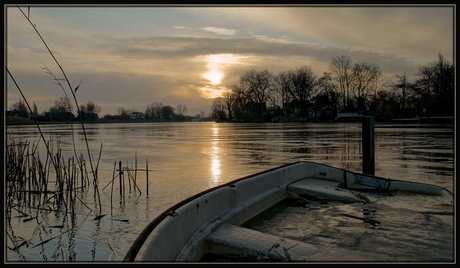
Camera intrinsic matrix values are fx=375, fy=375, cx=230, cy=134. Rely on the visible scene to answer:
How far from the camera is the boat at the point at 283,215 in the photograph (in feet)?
12.1

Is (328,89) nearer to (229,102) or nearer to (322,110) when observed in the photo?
(322,110)

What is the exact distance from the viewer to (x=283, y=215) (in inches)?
230

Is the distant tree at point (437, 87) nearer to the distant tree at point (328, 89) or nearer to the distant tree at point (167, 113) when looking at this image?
the distant tree at point (328, 89)

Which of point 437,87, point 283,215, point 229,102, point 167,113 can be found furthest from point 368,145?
point 167,113

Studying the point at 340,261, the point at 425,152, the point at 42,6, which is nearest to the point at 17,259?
the point at 42,6

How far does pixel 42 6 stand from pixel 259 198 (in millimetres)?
4068

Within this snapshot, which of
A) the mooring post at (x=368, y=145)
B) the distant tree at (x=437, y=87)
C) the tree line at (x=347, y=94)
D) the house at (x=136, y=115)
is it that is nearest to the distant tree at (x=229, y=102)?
the tree line at (x=347, y=94)

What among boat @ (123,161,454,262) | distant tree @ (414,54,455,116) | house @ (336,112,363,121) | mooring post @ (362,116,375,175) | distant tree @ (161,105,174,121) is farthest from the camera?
distant tree @ (161,105,174,121)

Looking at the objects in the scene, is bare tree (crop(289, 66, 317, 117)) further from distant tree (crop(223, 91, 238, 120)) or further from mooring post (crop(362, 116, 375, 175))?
mooring post (crop(362, 116, 375, 175))

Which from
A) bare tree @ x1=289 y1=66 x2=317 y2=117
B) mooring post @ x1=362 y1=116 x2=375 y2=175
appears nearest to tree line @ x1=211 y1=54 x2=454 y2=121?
bare tree @ x1=289 y1=66 x2=317 y2=117

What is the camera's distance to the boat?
3695 mm

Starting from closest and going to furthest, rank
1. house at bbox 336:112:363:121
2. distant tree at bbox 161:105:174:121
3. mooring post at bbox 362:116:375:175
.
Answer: mooring post at bbox 362:116:375:175, house at bbox 336:112:363:121, distant tree at bbox 161:105:174:121

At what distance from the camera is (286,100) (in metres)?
79.6
